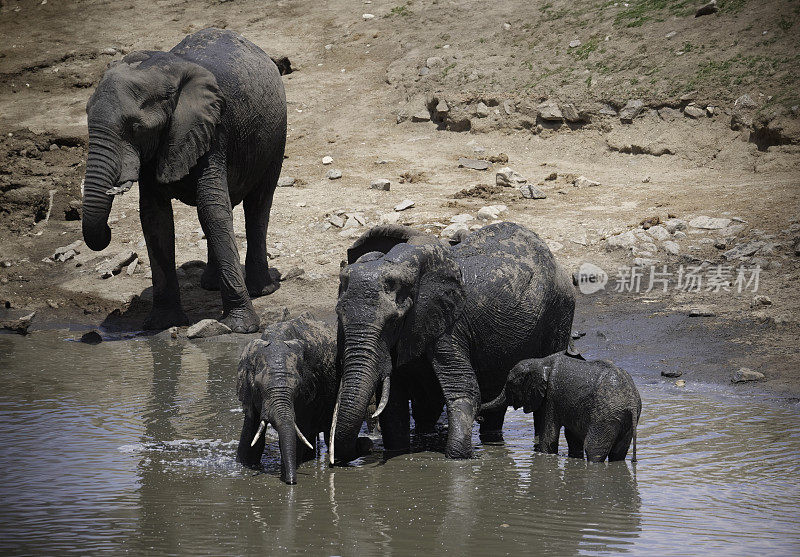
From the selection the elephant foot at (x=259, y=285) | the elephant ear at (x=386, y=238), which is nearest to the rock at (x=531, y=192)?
the elephant foot at (x=259, y=285)

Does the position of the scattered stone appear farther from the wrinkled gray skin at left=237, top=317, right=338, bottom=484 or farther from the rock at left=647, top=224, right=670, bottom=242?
the rock at left=647, top=224, right=670, bottom=242

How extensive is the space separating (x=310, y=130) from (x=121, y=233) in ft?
18.2

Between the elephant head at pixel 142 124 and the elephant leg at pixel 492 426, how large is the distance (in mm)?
5080

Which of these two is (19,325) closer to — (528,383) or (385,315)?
(385,315)

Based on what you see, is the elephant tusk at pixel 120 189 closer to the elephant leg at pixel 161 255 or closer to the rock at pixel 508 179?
the elephant leg at pixel 161 255

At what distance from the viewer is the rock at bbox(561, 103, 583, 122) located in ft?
63.8

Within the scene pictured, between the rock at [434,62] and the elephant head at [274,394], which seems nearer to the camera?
the elephant head at [274,394]

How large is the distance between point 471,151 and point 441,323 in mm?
11211

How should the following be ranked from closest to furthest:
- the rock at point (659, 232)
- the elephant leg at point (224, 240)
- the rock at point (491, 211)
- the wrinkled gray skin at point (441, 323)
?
the wrinkled gray skin at point (441, 323)
the elephant leg at point (224, 240)
the rock at point (659, 232)
the rock at point (491, 211)

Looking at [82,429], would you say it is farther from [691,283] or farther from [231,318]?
[691,283]

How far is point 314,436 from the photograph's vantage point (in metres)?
8.38

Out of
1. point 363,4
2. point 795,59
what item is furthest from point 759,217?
point 363,4

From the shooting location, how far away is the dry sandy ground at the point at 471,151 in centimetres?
1426

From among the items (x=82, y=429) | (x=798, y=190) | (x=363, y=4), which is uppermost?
(x=363, y=4)
